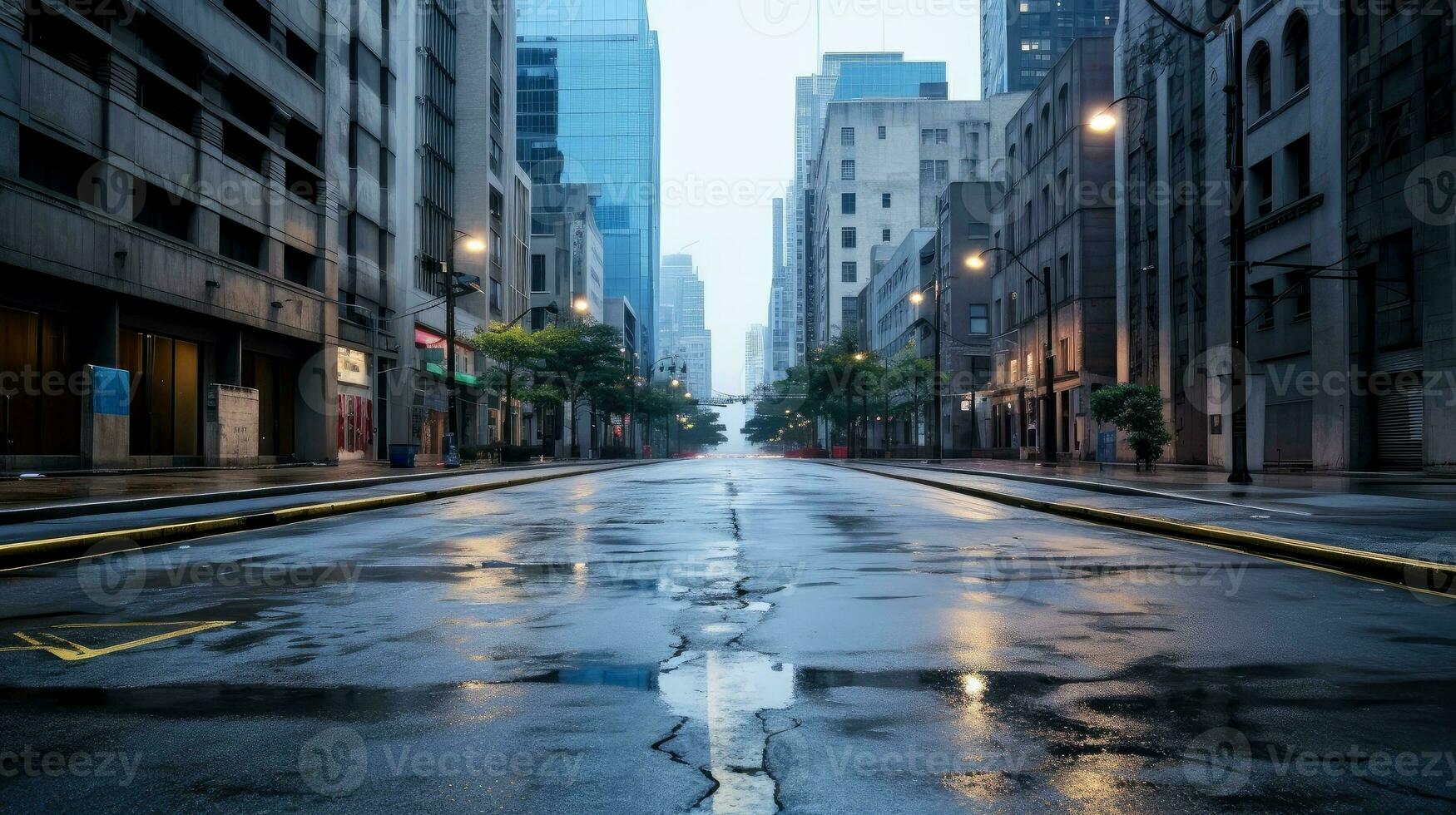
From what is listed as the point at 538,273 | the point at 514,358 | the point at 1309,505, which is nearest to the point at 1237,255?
the point at 1309,505

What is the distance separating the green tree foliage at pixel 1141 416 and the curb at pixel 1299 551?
1849 centimetres

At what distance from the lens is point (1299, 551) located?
1045cm

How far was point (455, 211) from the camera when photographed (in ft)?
249

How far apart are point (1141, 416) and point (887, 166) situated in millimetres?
105665

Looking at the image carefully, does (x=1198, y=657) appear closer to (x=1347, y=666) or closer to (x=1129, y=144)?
(x=1347, y=666)

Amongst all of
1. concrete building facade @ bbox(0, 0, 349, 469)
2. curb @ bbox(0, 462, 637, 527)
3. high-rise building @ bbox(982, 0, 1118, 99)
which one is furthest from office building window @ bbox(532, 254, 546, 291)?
curb @ bbox(0, 462, 637, 527)

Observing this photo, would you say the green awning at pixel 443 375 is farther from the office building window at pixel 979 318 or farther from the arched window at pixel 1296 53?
the arched window at pixel 1296 53

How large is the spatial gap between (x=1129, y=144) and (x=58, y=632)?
51.6 m

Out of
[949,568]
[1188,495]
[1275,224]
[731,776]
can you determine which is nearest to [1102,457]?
[1275,224]

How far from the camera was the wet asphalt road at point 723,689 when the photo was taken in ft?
11.8

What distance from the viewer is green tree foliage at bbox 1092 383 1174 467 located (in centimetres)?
3431

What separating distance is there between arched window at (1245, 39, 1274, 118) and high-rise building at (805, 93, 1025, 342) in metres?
84.9

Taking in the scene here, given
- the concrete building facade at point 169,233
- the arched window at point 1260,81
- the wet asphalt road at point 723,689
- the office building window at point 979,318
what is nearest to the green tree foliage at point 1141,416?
the arched window at point 1260,81

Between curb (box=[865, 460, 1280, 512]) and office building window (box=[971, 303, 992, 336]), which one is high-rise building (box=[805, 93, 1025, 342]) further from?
curb (box=[865, 460, 1280, 512])
